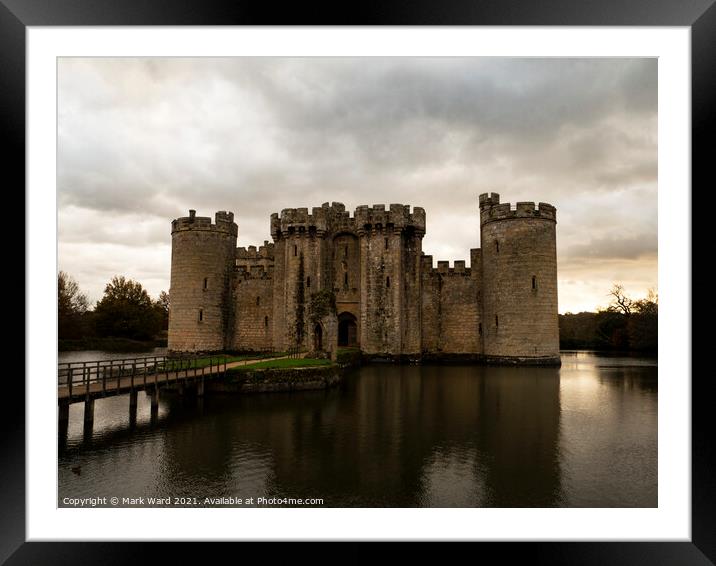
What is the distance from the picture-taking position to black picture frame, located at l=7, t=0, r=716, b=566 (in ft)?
13.2

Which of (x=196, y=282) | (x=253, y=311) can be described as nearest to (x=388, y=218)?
(x=253, y=311)

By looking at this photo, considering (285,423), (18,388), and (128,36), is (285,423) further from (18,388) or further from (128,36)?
(128,36)

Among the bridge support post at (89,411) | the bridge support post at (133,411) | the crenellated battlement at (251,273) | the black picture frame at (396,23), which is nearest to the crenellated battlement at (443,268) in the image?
the crenellated battlement at (251,273)

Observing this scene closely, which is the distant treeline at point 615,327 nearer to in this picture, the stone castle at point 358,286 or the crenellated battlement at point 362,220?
the stone castle at point 358,286

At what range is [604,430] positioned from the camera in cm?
906

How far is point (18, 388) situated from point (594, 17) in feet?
20.7

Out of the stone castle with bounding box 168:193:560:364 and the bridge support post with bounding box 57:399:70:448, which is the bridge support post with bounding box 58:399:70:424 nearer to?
the bridge support post with bounding box 57:399:70:448

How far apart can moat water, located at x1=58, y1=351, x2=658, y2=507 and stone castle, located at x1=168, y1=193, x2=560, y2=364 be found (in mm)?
9515

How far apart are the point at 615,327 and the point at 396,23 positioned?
1003 inches

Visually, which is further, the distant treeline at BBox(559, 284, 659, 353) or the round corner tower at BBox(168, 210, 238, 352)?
the round corner tower at BBox(168, 210, 238, 352)

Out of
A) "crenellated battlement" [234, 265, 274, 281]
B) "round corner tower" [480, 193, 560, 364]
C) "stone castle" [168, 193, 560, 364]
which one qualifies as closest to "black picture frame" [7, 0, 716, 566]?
"stone castle" [168, 193, 560, 364]

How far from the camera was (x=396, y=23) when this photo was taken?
13.4 ft

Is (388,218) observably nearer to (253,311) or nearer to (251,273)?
(251,273)

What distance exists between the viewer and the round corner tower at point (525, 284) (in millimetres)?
20938
